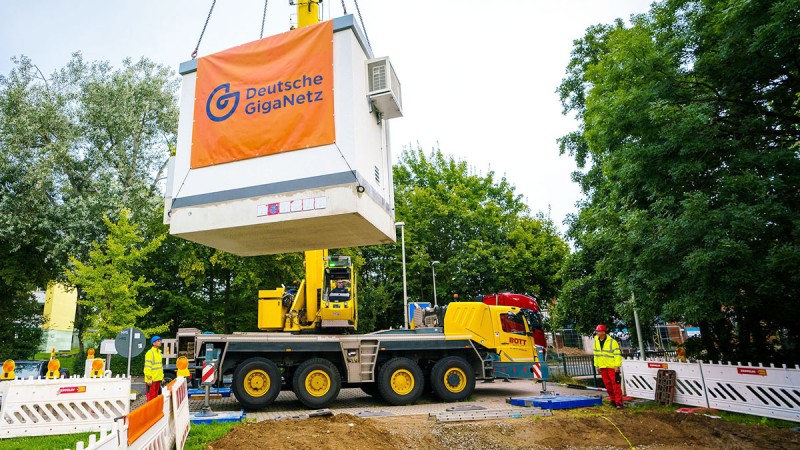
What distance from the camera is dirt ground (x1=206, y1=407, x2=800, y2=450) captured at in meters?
7.75

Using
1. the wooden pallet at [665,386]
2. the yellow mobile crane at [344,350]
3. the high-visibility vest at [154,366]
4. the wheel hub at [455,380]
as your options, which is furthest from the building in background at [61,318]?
the wooden pallet at [665,386]

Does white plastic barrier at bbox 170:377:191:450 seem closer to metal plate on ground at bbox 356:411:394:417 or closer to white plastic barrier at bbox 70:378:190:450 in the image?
white plastic barrier at bbox 70:378:190:450

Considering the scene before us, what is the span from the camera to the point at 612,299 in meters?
17.2

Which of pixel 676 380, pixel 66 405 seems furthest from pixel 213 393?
pixel 676 380

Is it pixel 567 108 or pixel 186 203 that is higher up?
pixel 567 108

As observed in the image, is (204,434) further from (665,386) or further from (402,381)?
(665,386)

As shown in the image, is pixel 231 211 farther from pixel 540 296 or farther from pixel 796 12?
pixel 540 296

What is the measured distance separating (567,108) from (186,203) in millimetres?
21438

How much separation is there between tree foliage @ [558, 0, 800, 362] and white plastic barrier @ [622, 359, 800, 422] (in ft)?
4.02

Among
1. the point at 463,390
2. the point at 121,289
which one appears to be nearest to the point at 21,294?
the point at 121,289

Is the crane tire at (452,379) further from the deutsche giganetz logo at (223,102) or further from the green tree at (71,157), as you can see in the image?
the green tree at (71,157)

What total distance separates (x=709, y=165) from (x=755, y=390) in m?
4.58

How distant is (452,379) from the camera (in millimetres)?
13930

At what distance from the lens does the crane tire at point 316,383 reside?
12758mm
